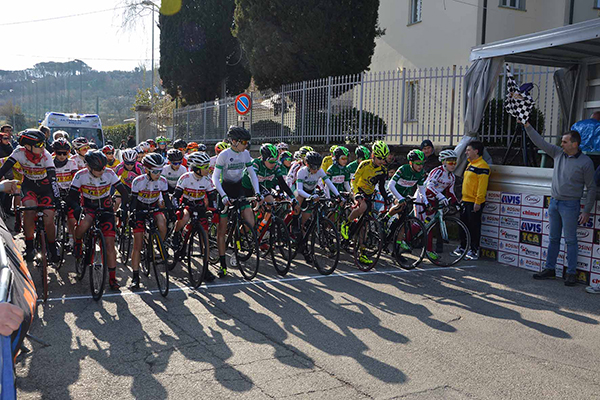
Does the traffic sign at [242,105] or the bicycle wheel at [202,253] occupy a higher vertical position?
the traffic sign at [242,105]

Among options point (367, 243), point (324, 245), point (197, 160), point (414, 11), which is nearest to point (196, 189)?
point (197, 160)

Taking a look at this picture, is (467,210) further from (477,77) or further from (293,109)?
(293,109)

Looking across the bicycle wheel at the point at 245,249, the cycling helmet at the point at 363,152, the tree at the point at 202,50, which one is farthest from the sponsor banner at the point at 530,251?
the tree at the point at 202,50

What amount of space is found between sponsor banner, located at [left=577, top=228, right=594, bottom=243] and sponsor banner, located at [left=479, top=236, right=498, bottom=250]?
1.67 meters

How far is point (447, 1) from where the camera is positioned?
20.1 metres

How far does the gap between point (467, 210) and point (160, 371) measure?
6.67 m

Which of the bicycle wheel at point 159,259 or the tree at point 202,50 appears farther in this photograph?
the tree at point 202,50

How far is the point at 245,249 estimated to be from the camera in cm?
799

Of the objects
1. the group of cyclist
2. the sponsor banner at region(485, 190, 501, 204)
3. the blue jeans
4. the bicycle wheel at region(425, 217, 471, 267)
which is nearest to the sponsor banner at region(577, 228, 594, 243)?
the blue jeans

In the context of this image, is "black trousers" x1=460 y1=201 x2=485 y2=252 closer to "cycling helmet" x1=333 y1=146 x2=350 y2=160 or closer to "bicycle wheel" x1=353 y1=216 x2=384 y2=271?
"bicycle wheel" x1=353 y1=216 x2=384 y2=271

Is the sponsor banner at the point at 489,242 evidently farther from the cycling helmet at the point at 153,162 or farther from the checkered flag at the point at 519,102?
the cycling helmet at the point at 153,162

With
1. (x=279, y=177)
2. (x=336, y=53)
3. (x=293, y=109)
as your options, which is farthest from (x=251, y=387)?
(x=336, y=53)

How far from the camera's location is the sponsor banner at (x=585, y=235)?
7.89 m

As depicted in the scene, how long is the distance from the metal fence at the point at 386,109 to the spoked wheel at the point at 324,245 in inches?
213
